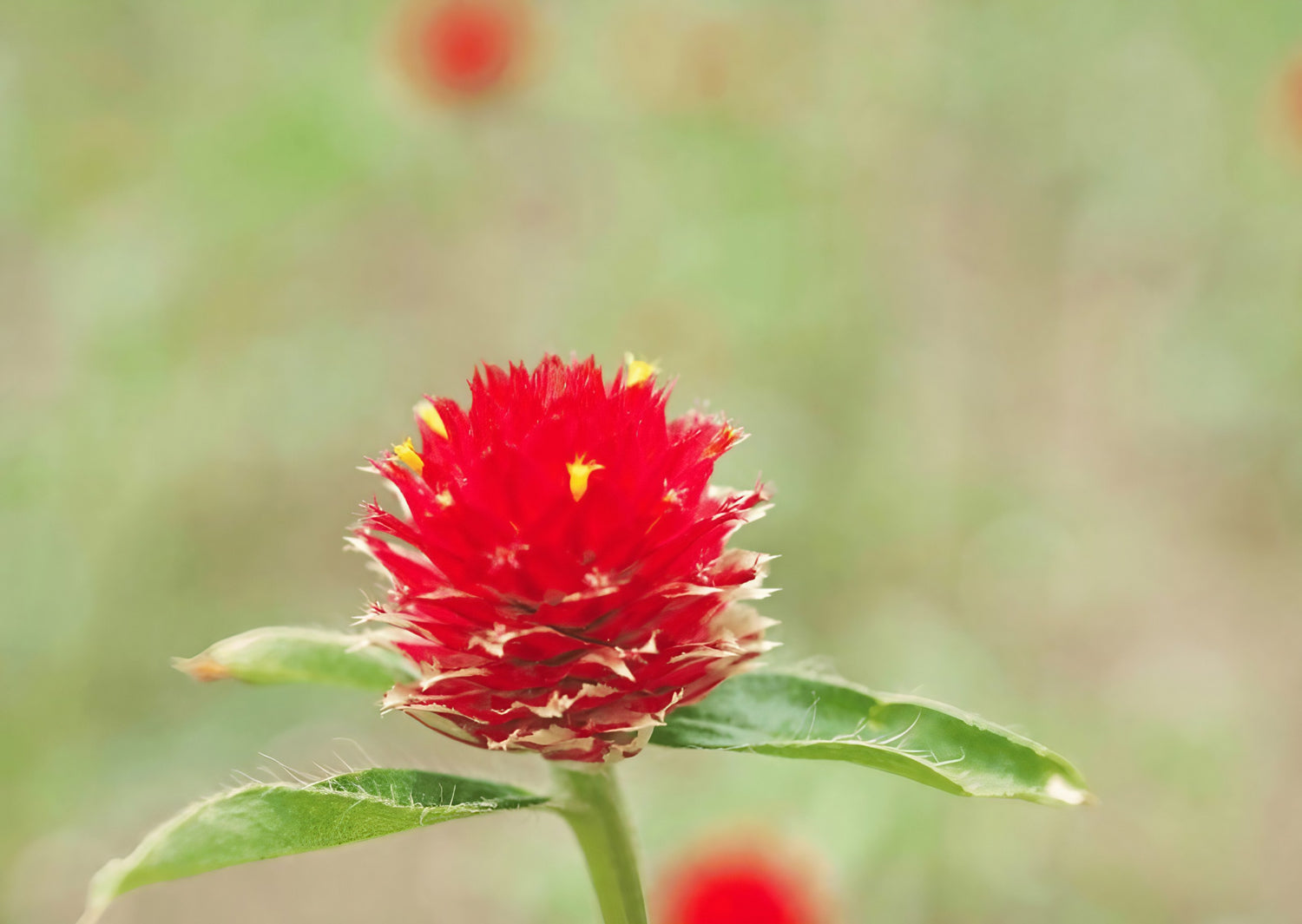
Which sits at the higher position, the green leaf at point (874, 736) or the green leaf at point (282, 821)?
the green leaf at point (874, 736)

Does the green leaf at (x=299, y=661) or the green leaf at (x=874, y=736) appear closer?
the green leaf at (x=874, y=736)

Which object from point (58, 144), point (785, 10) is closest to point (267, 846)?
point (58, 144)

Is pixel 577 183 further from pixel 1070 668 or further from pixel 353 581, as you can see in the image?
pixel 1070 668

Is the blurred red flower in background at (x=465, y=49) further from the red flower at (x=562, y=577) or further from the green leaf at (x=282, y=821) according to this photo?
the green leaf at (x=282, y=821)

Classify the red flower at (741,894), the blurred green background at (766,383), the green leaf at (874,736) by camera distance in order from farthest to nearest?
the blurred green background at (766,383) < the red flower at (741,894) < the green leaf at (874,736)

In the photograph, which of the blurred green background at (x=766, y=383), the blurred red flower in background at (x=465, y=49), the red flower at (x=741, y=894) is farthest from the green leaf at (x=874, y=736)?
the blurred red flower in background at (x=465, y=49)

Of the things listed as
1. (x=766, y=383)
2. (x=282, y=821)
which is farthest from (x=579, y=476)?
(x=766, y=383)
